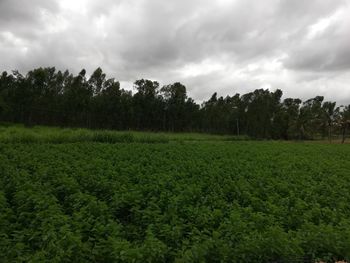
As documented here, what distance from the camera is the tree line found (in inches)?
3078

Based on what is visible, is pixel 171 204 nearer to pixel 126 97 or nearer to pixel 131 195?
pixel 131 195

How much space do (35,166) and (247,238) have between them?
12.0 meters

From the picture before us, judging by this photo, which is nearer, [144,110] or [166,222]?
[166,222]

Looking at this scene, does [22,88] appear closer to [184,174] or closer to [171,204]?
[184,174]

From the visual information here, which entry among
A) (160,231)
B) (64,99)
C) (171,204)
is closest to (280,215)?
(171,204)

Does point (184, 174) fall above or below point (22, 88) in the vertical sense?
below

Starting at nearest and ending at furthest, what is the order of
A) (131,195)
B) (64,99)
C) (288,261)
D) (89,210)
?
(288,261)
(89,210)
(131,195)
(64,99)

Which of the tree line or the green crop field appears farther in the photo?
the tree line

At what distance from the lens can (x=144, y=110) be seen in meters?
96.0

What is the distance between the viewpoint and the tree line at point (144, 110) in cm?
7819

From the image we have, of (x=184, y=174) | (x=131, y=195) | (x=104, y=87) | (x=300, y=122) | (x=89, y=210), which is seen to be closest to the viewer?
(x=89, y=210)

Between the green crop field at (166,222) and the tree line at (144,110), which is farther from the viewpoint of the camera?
Answer: the tree line at (144,110)

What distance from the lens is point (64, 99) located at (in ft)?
277

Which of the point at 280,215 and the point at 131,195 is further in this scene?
the point at 131,195
